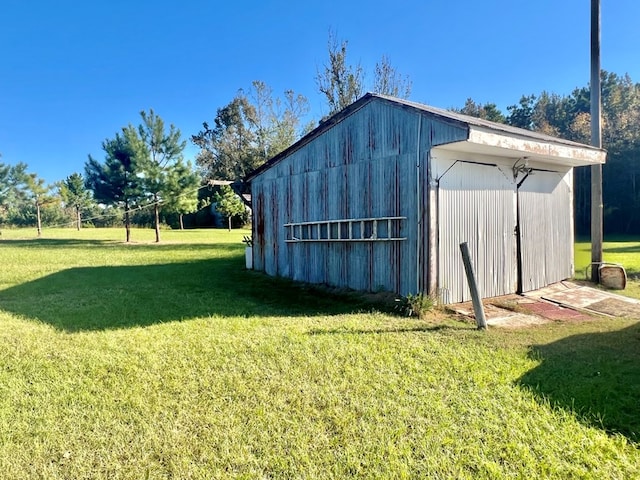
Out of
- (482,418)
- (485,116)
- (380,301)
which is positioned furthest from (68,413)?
(485,116)

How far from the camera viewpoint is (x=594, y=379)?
303cm

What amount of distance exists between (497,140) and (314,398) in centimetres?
439

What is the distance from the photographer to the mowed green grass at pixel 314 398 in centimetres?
207

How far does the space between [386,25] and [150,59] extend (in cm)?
1103

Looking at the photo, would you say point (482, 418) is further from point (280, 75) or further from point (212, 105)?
point (212, 105)

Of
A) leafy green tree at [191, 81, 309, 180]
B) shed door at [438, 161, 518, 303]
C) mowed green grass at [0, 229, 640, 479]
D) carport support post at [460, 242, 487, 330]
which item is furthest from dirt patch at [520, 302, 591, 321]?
leafy green tree at [191, 81, 309, 180]

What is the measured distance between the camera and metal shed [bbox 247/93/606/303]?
221 inches

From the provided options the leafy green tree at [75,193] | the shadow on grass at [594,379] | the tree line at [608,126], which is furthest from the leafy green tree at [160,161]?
the tree line at [608,126]

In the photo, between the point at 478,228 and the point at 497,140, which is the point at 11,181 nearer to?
the point at 478,228

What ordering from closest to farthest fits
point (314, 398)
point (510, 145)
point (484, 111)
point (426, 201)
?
1. point (314, 398)
2. point (510, 145)
3. point (426, 201)
4. point (484, 111)

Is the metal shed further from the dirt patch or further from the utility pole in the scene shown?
the dirt patch

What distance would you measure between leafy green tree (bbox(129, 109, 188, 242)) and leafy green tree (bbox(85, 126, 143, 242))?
0.33 metres

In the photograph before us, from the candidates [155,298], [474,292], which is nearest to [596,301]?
[474,292]

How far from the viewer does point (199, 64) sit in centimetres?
2008
